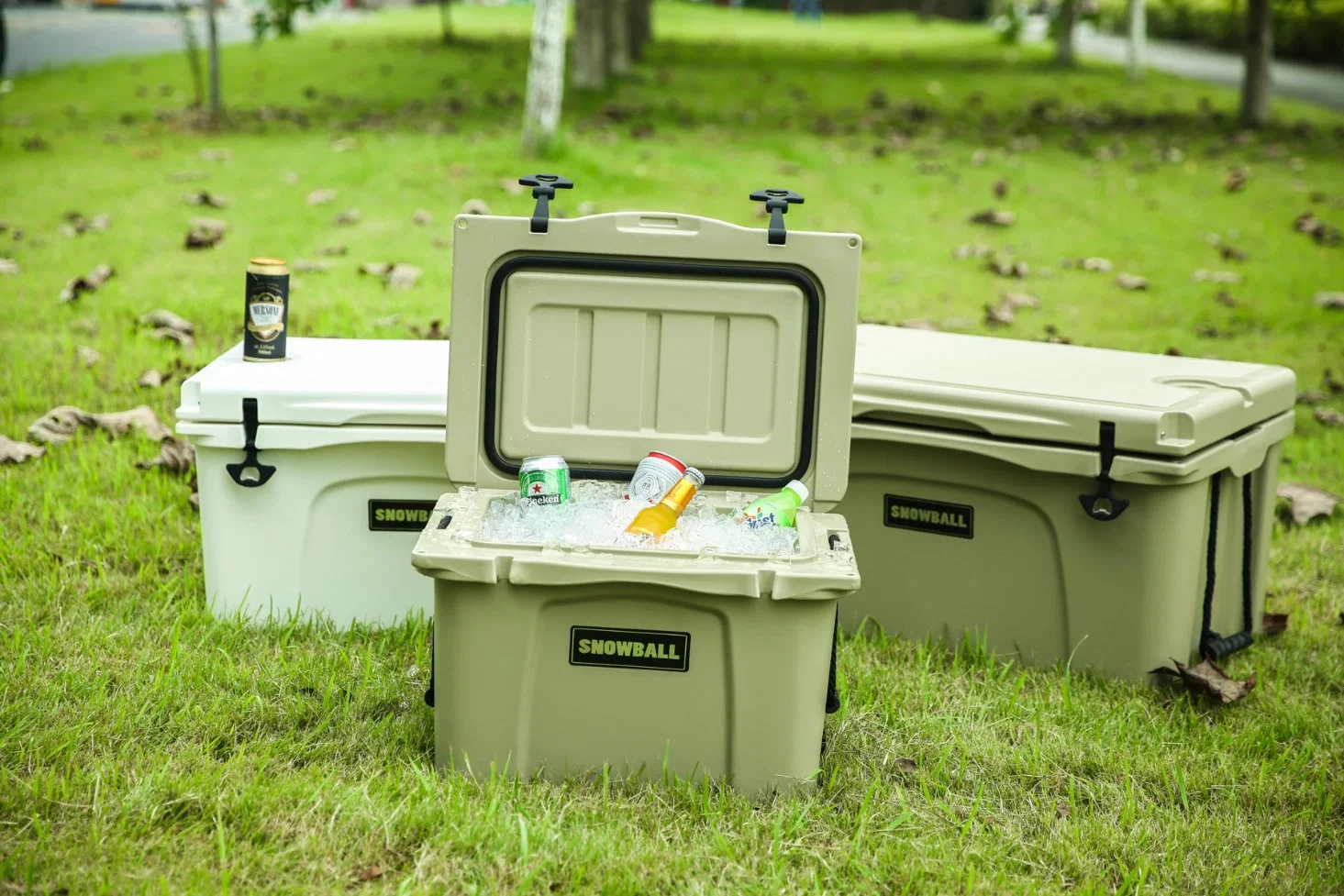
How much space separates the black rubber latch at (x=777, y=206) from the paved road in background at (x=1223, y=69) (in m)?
15.4

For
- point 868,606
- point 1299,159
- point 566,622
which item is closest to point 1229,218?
point 1299,159

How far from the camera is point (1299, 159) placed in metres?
11.0

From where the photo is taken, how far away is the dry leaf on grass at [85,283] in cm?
584

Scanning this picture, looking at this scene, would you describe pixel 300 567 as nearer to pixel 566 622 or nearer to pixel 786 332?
pixel 566 622

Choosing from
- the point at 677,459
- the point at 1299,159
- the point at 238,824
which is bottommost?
the point at 238,824

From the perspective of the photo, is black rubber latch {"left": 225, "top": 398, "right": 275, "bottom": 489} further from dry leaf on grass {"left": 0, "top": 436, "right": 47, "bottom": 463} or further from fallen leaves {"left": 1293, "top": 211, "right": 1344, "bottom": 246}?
fallen leaves {"left": 1293, "top": 211, "right": 1344, "bottom": 246}

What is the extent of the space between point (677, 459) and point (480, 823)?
81 centimetres

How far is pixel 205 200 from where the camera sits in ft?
25.8

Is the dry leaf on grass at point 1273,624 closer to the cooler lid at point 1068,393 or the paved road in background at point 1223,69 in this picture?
the cooler lid at point 1068,393

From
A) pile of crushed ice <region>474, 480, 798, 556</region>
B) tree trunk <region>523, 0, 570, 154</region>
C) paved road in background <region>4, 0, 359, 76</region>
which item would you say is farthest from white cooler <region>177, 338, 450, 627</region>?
paved road in background <region>4, 0, 359, 76</region>

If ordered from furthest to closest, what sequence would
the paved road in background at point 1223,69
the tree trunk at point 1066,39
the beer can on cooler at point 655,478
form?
the paved road in background at point 1223,69, the tree trunk at point 1066,39, the beer can on cooler at point 655,478

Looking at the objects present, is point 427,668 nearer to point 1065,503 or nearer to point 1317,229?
point 1065,503

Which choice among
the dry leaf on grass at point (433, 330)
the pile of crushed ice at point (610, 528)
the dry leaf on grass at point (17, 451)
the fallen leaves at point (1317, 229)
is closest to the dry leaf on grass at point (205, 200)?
the dry leaf on grass at point (433, 330)

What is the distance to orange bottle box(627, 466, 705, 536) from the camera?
97.2 inches
